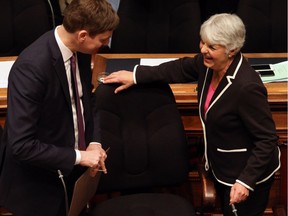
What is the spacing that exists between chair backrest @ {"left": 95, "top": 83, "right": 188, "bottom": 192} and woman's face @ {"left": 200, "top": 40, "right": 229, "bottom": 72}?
330 millimetres

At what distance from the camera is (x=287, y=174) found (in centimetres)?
296

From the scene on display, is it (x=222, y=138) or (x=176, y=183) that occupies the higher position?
(x=222, y=138)

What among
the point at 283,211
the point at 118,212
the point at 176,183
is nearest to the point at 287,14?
the point at 283,211

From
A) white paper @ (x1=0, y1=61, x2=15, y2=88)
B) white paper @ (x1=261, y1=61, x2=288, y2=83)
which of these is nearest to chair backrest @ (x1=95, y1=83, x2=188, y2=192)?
white paper @ (x1=261, y1=61, x2=288, y2=83)

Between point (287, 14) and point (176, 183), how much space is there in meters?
1.70

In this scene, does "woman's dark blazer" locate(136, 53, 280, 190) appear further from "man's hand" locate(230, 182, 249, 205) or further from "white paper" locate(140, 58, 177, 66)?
"white paper" locate(140, 58, 177, 66)

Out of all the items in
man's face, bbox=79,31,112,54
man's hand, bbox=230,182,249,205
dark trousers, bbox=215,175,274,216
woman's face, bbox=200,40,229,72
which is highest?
man's face, bbox=79,31,112,54

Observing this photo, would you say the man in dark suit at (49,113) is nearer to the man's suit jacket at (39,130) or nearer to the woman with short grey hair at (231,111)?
the man's suit jacket at (39,130)

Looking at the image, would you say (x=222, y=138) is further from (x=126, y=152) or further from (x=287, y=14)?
(x=287, y=14)

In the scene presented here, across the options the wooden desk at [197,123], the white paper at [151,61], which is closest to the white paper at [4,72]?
the wooden desk at [197,123]

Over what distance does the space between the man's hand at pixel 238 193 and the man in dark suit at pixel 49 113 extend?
566 mm

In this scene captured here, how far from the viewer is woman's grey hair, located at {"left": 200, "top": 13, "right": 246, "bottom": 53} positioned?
2.17 m

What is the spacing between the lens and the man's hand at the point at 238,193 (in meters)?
2.29

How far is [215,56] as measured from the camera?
2225 mm
